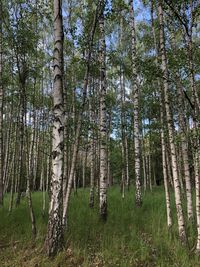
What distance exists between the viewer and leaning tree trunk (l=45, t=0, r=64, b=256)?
5.27 meters

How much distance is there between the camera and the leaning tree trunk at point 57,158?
5.27 m

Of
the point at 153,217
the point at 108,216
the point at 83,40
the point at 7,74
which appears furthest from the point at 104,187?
the point at 7,74

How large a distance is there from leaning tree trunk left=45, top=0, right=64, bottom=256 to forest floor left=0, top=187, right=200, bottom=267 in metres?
0.30

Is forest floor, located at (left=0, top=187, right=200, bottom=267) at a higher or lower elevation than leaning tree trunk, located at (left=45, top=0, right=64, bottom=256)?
lower

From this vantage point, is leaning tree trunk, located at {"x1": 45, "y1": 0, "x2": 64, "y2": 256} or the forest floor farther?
leaning tree trunk, located at {"x1": 45, "y1": 0, "x2": 64, "y2": 256}

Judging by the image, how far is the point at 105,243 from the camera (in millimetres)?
5824

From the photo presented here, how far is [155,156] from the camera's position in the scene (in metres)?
25.0

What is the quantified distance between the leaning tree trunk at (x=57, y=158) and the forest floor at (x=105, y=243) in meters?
0.30

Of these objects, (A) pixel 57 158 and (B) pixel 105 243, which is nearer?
(A) pixel 57 158

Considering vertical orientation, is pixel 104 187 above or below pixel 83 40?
below

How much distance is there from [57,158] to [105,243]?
219 cm

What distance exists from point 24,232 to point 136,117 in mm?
5849

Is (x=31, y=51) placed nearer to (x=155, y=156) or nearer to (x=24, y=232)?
(x=24, y=232)

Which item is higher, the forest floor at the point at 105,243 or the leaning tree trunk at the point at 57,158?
the leaning tree trunk at the point at 57,158
